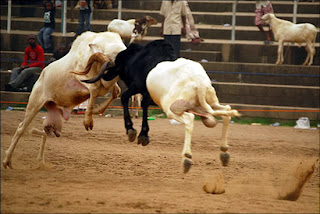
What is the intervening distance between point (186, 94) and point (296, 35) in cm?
1135

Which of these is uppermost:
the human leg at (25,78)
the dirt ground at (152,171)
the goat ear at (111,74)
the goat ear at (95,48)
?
the goat ear at (95,48)

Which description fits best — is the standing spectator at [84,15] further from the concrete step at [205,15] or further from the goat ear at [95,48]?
the goat ear at [95,48]

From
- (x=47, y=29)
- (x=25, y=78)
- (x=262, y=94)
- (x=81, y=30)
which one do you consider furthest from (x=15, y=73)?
(x=262, y=94)

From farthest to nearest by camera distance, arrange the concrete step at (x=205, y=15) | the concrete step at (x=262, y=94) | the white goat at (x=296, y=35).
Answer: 1. the concrete step at (x=205, y=15)
2. the white goat at (x=296, y=35)
3. the concrete step at (x=262, y=94)

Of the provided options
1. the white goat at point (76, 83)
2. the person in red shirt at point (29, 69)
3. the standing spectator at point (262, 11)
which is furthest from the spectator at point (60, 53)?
the white goat at point (76, 83)

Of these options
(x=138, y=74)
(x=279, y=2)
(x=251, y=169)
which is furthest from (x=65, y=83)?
(x=279, y=2)

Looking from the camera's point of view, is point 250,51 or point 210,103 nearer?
point 210,103

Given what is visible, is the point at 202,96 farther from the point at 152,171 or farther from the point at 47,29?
the point at 47,29

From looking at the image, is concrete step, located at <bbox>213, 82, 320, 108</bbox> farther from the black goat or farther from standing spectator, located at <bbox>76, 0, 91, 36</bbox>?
the black goat

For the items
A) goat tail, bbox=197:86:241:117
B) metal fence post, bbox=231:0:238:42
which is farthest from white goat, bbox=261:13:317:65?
goat tail, bbox=197:86:241:117

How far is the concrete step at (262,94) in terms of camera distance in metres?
18.4

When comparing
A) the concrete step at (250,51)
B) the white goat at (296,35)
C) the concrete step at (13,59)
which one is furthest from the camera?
the concrete step at (13,59)

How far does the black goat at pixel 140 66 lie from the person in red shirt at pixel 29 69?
8.87 metres

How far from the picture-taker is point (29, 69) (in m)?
18.1
